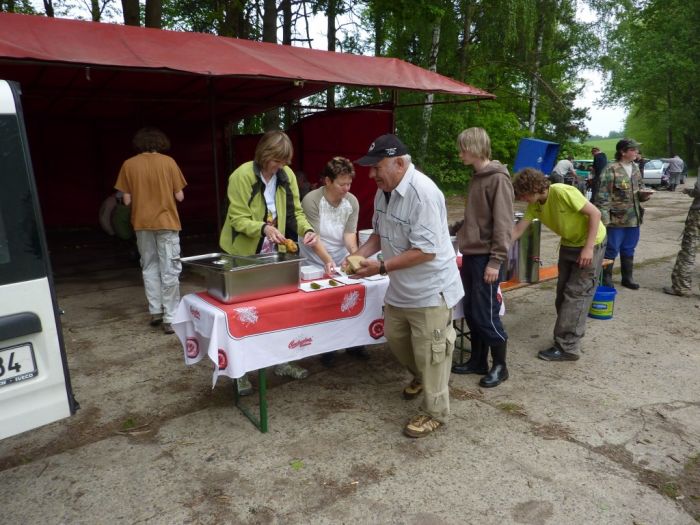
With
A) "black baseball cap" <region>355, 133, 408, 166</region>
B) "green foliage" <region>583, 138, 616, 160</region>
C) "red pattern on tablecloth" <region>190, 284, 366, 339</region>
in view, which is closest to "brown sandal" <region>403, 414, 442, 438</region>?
"red pattern on tablecloth" <region>190, 284, 366, 339</region>

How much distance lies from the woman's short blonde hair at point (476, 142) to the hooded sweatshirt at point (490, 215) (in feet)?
0.36

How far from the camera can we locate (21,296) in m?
1.92

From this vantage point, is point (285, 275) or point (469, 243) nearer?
point (285, 275)

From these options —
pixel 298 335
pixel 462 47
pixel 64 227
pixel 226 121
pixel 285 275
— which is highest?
pixel 462 47

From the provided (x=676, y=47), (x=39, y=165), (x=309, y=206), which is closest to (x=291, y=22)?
(x=39, y=165)

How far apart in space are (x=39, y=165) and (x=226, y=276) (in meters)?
10.3

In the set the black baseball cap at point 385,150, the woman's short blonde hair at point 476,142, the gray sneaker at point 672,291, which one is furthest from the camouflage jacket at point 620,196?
the black baseball cap at point 385,150

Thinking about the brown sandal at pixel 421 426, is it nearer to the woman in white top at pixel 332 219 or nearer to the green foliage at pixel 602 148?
the woman in white top at pixel 332 219

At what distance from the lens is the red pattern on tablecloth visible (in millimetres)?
2689

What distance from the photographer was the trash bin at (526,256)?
538 centimetres

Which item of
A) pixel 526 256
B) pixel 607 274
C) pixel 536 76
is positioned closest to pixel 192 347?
pixel 526 256

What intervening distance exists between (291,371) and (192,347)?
0.97m

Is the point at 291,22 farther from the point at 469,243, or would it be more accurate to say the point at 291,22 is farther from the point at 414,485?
the point at 414,485

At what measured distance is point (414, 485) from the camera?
2.54 metres
